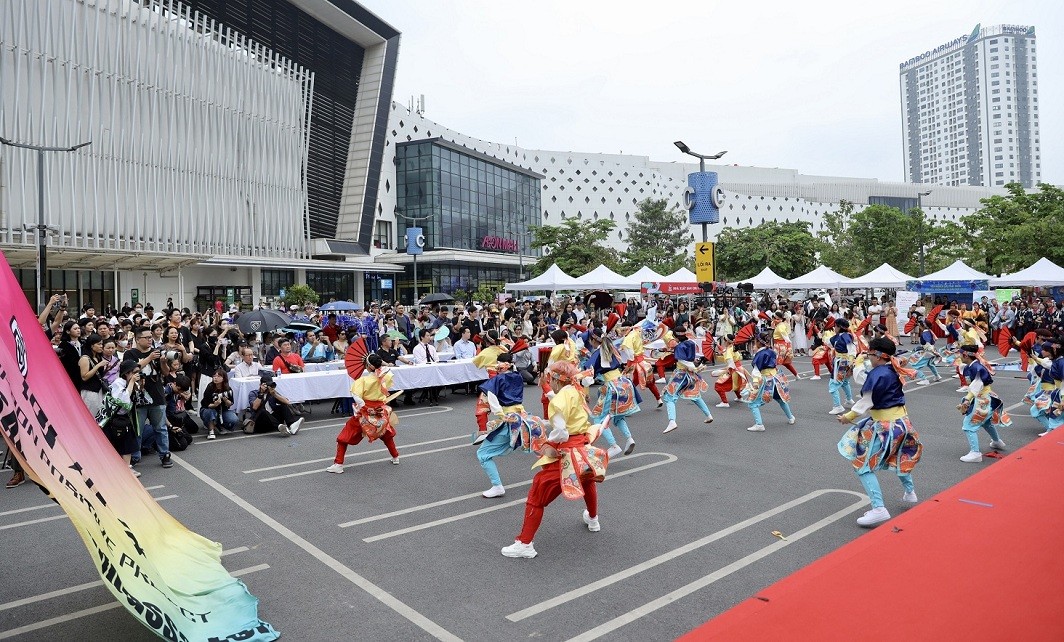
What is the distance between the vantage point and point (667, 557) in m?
5.47

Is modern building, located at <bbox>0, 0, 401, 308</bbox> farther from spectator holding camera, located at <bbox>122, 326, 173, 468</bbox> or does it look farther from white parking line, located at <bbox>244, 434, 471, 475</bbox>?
white parking line, located at <bbox>244, 434, 471, 475</bbox>

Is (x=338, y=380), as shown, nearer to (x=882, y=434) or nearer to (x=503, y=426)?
(x=503, y=426)

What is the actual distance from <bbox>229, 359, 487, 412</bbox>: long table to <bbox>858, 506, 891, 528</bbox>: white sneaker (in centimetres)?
542

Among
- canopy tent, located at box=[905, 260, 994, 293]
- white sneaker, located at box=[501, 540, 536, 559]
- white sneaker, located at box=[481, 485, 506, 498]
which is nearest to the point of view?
white sneaker, located at box=[501, 540, 536, 559]

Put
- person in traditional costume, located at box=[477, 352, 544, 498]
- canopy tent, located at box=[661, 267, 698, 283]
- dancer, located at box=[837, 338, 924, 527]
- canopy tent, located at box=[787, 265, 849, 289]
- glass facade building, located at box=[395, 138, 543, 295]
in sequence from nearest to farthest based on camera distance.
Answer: dancer, located at box=[837, 338, 924, 527] → person in traditional costume, located at box=[477, 352, 544, 498] → canopy tent, located at box=[787, 265, 849, 289] → canopy tent, located at box=[661, 267, 698, 283] → glass facade building, located at box=[395, 138, 543, 295]

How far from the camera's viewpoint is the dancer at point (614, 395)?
9.25 meters

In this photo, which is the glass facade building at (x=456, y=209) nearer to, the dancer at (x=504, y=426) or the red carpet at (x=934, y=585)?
the dancer at (x=504, y=426)

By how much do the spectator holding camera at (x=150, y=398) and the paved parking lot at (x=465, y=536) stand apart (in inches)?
15.2

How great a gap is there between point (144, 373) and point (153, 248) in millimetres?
27448

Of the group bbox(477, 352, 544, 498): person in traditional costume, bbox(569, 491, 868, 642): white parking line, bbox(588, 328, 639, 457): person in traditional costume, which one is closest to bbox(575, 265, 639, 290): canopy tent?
bbox(588, 328, 639, 457): person in traditional costume

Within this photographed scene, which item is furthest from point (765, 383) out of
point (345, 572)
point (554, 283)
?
point (554, 283)

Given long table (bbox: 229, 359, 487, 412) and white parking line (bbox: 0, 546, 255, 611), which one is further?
long table (bbox: 229, 359, 487, 412)

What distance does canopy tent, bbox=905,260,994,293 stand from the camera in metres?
24.6

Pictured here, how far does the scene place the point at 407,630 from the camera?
431 cm
